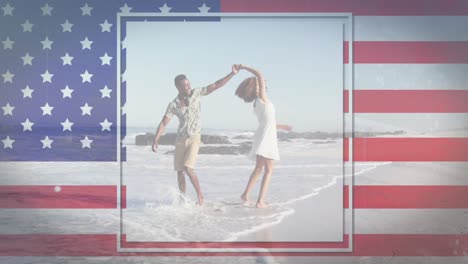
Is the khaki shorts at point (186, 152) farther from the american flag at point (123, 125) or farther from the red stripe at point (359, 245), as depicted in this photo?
the red stripe at point (359, 245)

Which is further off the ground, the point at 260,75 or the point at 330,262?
the point at 260,75

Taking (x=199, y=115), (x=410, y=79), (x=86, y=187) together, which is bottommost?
(x=86, y=187)

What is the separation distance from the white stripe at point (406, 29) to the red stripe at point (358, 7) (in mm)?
34

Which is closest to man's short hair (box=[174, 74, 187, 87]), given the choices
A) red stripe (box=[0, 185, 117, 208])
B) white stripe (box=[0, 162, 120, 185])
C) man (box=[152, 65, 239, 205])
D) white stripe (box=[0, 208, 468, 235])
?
man (box=[152, 65, 239, 205])

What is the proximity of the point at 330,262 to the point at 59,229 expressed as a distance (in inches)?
61.4

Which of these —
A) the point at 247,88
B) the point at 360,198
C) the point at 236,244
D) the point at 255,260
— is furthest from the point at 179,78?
the point at 360,198

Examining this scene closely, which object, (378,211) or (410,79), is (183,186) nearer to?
(378,211)

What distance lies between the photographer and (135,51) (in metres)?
3.01

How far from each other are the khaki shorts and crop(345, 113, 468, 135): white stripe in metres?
0.88

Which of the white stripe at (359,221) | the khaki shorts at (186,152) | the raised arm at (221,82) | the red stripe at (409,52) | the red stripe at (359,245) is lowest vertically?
the red stripe at (359,245)

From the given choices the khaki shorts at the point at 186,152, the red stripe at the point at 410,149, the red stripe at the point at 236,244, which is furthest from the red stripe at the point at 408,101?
the khaki shorts at the point at 186,152

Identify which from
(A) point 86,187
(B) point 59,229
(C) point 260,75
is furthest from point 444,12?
(B) point 59,229

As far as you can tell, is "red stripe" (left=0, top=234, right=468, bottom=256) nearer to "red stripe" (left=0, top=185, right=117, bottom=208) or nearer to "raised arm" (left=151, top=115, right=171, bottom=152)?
"red stripe" (left=0, top=185, right=117, bottom=208)

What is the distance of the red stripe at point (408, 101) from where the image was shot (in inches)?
118
